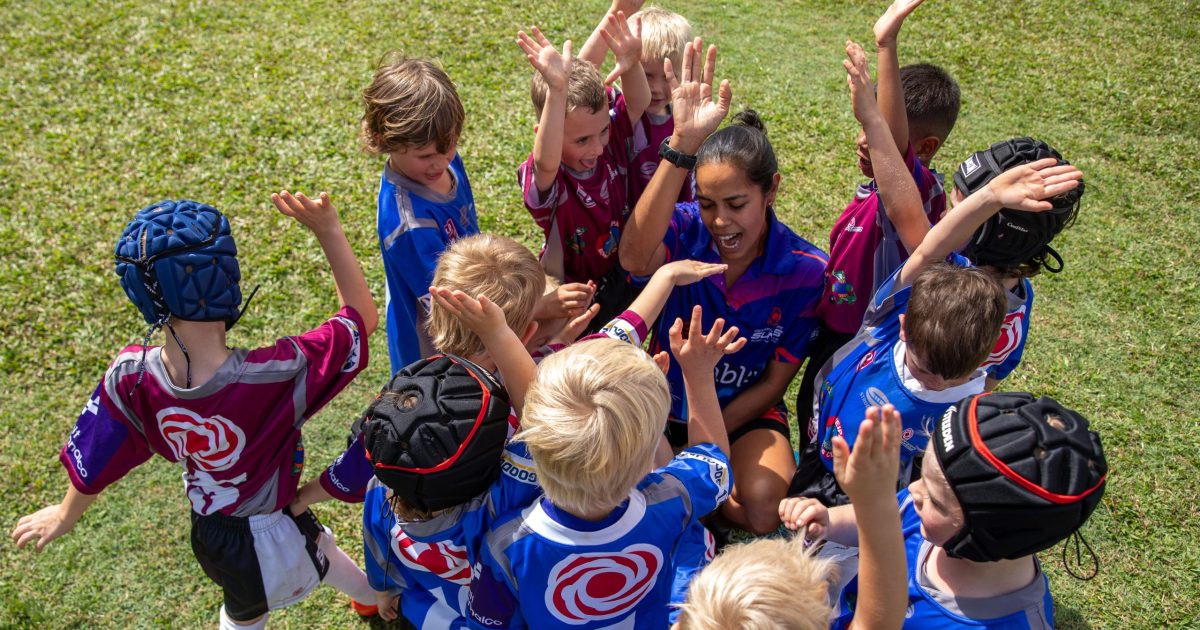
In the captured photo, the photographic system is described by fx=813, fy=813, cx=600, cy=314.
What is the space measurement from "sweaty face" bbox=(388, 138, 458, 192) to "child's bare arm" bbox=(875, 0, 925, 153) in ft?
6.07

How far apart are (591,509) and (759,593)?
21.0 inches

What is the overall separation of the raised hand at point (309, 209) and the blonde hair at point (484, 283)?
416 mm

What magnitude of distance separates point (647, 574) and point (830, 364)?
139 cm

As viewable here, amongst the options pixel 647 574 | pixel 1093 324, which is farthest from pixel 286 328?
pixel 1093 324

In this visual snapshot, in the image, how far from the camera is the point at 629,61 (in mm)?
3803

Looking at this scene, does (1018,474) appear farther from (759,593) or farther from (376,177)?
(376,177)

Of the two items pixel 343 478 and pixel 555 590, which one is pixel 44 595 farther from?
pixel 555 590

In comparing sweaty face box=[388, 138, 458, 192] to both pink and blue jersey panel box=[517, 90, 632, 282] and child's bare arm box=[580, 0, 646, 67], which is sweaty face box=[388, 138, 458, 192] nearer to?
pink and blue jersey panel box=[517, 90, 632, 282]

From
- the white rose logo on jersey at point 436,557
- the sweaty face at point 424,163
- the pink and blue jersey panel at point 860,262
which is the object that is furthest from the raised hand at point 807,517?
the sweaty face at point 424,163

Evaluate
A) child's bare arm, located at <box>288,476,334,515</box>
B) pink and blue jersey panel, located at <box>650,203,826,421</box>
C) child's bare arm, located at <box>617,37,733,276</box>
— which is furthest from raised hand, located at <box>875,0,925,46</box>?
child's bare arm, located at <box>288,476,334,515</box>

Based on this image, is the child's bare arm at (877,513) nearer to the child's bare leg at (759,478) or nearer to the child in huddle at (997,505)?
the child in huddle at (997,505)

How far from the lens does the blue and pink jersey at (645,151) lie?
407cm

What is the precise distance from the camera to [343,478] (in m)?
2.82

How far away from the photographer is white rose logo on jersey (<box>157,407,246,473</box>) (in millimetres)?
2541
